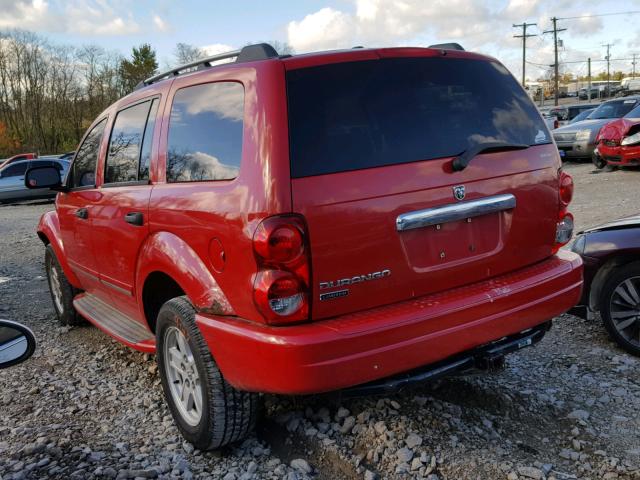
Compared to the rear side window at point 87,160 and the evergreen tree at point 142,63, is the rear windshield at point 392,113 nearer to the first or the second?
the rear side window at point 87,160

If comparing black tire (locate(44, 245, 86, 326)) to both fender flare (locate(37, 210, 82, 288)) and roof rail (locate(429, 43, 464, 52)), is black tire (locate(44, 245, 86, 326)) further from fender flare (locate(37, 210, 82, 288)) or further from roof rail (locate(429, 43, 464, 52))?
roof rail (locate(429, 43, 464, 52))

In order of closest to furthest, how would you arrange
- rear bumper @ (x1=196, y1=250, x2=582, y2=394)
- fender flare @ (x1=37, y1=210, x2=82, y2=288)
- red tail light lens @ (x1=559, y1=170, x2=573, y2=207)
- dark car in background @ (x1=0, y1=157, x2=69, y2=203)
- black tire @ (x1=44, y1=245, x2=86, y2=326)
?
1. rear bumper @ (x1=196, y1=250, x2=582, y2=394)
2. red tail light lens @ (x1=559, y1=170, x2=573, y2=207)
3. fender flare @ (x1=37, y1=210, x2=82, y2=288)
4. black tire @ (x1=44, y1=245, x2=86, y2=326)
5. dark car in background @ (x1=0, y1=157, x2=69, y2=203)

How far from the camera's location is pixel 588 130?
17016mm

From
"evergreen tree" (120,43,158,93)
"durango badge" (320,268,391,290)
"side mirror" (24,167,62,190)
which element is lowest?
"durango badge" (320,268,391,290)

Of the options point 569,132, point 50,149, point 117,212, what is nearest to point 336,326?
point 117,212

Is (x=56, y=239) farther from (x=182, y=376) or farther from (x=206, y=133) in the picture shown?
(x=206, y=133)

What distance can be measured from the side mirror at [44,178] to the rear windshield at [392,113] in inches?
113

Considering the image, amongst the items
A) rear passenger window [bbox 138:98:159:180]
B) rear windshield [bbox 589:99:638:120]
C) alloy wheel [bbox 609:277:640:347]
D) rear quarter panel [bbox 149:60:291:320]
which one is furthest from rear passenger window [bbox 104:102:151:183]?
rear windshield [bbox 589:99:638:120]

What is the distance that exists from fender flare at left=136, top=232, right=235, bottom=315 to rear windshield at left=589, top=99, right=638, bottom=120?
1700cm

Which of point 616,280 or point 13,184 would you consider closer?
point 616,280

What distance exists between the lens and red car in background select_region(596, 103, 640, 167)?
43.7 ft

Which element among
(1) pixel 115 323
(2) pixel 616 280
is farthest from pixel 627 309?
(1) pixel 115 323

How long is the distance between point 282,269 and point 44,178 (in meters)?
3.00

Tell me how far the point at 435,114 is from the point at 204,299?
4.64 feet
